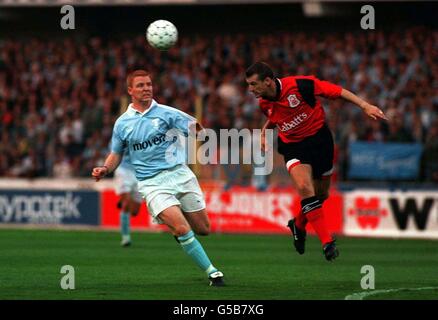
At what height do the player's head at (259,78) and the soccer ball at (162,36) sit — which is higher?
the soccer ball at (162,36)

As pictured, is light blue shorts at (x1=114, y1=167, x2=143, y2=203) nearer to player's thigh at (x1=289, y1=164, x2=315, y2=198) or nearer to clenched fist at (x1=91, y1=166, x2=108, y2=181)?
player's thigh at (x1=289, y1=164, x2=315, y2=198)

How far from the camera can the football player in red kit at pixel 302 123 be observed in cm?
1187

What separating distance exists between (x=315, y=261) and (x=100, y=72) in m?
13.9

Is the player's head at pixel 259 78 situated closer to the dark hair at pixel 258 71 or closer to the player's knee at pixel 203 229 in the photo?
the dark hair at pixel 258 71

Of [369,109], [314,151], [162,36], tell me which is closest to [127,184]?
[162,36]

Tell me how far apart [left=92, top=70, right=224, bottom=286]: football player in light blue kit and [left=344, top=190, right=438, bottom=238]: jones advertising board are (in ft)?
33.5

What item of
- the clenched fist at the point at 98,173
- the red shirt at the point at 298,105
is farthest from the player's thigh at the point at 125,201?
the clenched fist at the point at 98,173

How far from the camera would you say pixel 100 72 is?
27734 mm

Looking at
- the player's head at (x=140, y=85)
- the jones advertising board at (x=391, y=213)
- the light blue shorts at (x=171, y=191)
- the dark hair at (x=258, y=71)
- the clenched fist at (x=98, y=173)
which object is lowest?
the jones advertising board at (x=391, y=213)

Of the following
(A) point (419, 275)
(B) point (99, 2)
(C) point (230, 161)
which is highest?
(B) point (99, 2)

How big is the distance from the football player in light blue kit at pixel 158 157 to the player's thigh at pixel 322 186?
5.80 ft

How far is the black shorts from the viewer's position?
1231 centimetres

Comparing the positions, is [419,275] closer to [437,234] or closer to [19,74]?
[437,234]
